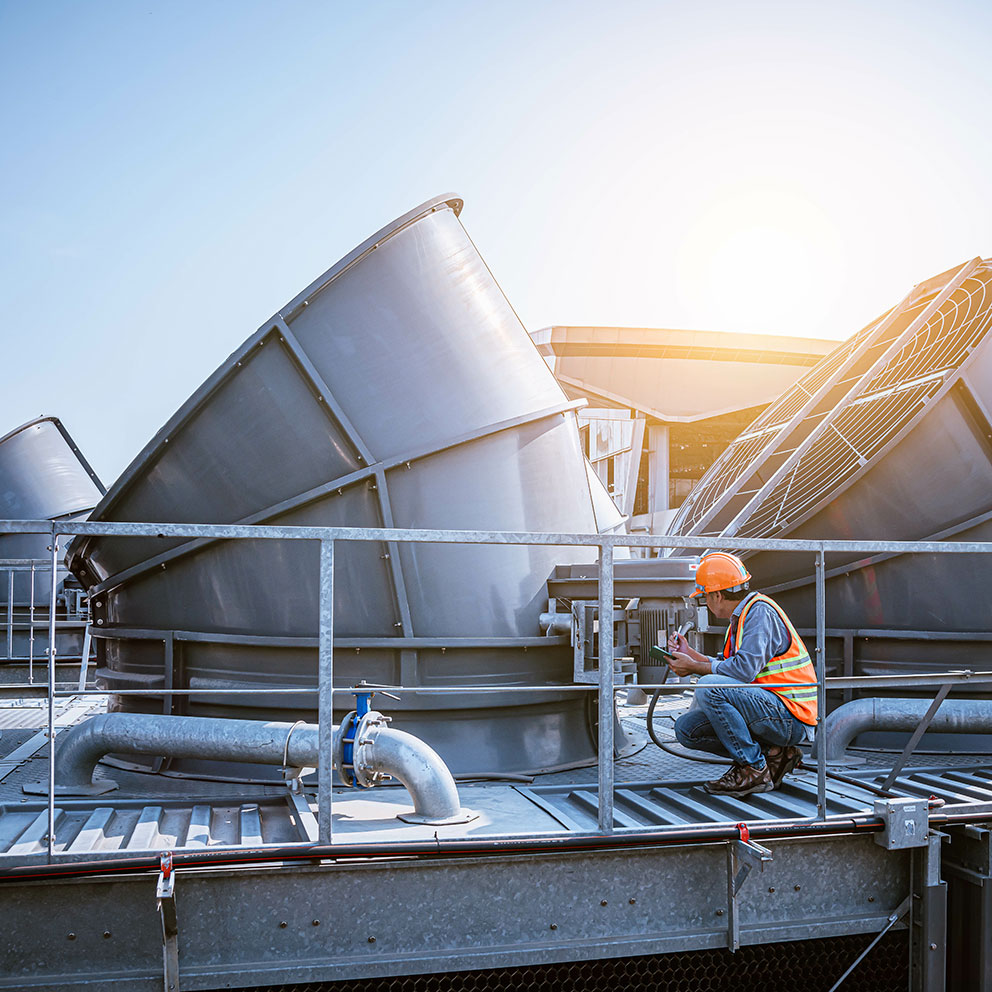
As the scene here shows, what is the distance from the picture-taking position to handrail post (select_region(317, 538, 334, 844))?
3428 millimetres

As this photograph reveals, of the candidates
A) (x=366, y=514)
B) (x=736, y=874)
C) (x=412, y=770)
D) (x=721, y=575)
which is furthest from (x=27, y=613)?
(x=736, y=874)

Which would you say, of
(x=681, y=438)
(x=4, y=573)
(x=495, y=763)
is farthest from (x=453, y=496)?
(x=681, y=438)

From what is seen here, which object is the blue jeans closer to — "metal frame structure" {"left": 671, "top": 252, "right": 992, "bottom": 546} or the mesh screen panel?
the mesh screen panel

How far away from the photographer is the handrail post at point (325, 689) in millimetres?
3428

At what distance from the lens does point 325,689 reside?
3455mm

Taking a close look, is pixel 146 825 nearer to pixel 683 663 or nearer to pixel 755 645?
pixel 683 663

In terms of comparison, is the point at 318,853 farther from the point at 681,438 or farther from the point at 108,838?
the point at 681,438

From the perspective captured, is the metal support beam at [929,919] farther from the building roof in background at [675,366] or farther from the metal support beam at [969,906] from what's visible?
the building roof in background at [675,366]

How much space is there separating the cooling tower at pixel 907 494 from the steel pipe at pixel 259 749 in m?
3.74

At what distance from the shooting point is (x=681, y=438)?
29.8 metres

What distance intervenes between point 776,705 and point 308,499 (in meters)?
2.86

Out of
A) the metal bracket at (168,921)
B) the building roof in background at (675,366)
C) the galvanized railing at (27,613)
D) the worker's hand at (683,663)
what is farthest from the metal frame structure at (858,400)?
the building roof in background at (675,366)

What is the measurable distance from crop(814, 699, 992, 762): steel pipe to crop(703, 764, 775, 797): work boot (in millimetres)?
802

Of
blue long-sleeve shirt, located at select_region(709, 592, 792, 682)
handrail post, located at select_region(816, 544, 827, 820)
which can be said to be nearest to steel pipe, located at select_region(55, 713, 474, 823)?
blue long-sleeve shirt, located at select_region(709, 592, 792, 682)
